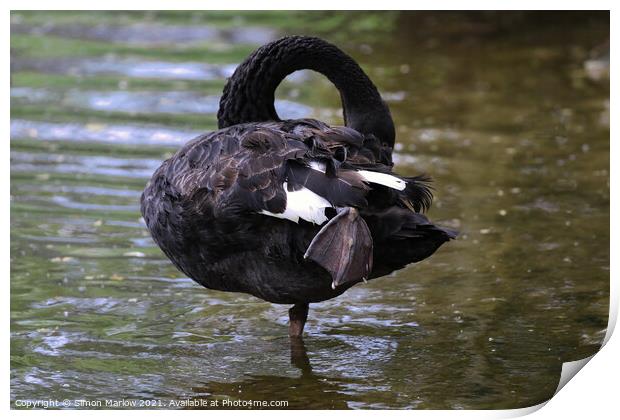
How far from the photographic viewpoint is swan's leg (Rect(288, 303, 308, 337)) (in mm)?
4484

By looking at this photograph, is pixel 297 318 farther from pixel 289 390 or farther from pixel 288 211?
pixel 288 211

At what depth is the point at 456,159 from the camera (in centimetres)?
716

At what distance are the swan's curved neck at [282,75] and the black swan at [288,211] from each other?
0.31 meters

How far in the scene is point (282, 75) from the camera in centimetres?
471

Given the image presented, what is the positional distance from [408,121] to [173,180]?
161 inches

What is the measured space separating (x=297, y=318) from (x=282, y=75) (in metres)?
1.02

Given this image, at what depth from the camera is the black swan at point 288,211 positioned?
3.57 m

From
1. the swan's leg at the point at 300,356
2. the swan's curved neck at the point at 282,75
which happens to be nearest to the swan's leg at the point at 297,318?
the swan's leg at the point at 300,356

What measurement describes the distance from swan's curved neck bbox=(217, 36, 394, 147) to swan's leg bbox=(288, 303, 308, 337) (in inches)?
29.6

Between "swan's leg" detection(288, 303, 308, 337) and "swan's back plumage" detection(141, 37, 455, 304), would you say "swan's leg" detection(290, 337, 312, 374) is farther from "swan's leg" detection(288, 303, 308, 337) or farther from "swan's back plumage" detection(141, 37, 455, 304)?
"swan's back plumage" detection(141, 37, 455, 304)

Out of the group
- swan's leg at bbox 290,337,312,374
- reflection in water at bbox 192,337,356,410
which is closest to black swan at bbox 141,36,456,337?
swan's leg at bbox 290,337,312,374

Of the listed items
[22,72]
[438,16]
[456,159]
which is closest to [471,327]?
[456,159]
